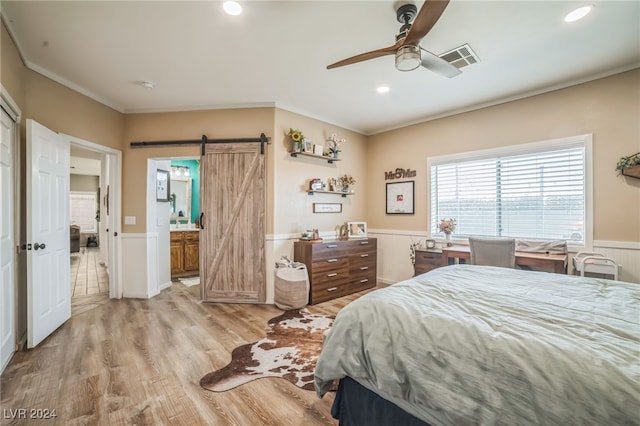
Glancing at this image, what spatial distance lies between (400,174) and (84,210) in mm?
10264

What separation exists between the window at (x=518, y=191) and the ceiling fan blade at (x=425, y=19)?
2528mm

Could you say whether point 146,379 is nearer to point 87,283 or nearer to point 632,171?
point 87,283

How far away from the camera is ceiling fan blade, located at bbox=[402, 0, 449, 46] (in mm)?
1441

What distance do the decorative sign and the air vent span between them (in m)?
1.92

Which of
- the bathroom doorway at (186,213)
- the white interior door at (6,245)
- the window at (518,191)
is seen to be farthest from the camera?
the bathroom doorway at (186,213)

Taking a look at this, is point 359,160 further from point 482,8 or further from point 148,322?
point 148,322

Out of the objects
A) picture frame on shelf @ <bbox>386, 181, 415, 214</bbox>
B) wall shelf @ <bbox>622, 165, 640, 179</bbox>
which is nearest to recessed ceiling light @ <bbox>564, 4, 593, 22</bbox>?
wall shelf @ <bbox>622, 165, 640, 179</bbox>

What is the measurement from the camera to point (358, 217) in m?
4.96

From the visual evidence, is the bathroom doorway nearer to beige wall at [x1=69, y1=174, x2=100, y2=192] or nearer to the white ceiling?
the white ceiling

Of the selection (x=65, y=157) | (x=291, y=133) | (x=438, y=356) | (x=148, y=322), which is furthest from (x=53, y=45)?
(x=438, y=356)

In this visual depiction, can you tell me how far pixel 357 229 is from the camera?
4.66 m

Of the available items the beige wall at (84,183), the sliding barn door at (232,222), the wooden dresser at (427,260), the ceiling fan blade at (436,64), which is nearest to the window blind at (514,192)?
the wooden dresser at (427,260)

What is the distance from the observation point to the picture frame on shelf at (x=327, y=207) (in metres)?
4.27

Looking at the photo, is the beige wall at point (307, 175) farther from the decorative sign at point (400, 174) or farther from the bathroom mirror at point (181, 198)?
the bathroom mirror at point (181, 198)
